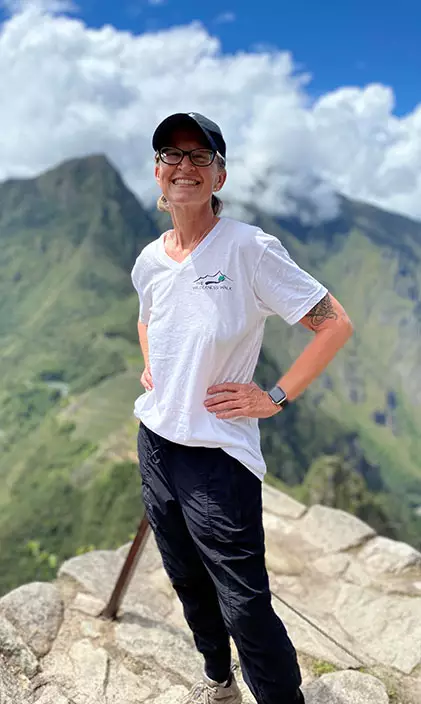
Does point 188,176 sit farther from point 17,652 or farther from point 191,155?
point 17,652

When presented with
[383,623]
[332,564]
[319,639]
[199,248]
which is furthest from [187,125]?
[332,564]

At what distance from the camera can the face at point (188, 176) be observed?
2.72 m

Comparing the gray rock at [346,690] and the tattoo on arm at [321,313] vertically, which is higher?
the tattoo on arm at [321,313]

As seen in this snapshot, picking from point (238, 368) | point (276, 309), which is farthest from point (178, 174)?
point (238, 368)

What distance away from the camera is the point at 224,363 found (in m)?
2.79

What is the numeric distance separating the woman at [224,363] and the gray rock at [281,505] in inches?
151

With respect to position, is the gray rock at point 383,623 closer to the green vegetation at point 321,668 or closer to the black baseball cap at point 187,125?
the green vegetation at point 321,668

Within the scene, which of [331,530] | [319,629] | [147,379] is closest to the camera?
[147,379]

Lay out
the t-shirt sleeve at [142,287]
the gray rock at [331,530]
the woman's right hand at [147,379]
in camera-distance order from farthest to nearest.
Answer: the gray rock at [331,530]
the woman's right hand at [147,379]
the t-shirt sleeve at [142,287]

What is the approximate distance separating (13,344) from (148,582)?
173m

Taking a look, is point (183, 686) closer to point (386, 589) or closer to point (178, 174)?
point (386, 589)

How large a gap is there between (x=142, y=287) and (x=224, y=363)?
0.76m

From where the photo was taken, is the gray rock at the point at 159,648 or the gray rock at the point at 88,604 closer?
the gray rock at the point at 159,648

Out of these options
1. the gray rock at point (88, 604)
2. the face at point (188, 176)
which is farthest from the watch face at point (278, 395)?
the gray rock at point (88, 604)
